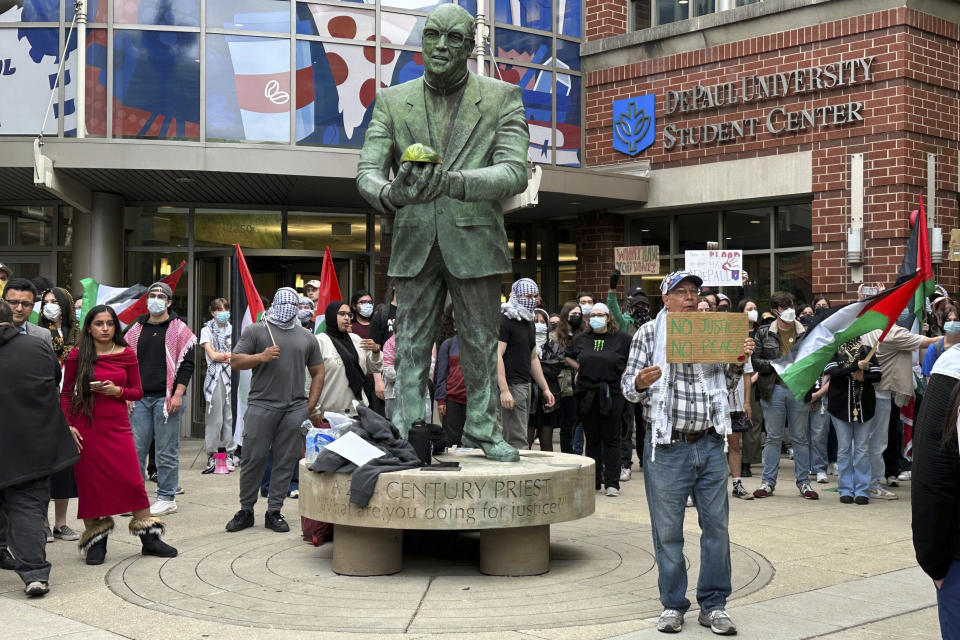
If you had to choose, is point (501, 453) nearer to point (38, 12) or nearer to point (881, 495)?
point (881, 495)

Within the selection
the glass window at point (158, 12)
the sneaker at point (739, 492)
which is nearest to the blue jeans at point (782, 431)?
the sneaker at point (739, 492)

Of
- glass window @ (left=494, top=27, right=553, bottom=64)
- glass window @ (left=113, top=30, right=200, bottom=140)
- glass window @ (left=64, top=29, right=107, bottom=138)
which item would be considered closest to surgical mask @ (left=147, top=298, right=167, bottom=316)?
glass window @ (left=113, top=30, right=200, bottom=140)

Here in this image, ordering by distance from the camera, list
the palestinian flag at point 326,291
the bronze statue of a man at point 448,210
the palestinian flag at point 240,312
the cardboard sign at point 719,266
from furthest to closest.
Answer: the cardboard sign at point 719,266
the palestinian flag at point 326,291
the palestinian flag at point 240,312
the bronze statue of a man at point 448,210

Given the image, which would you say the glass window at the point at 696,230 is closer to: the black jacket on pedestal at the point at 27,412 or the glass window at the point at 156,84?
the glass window at the point at 156,84

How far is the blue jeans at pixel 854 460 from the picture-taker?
10.2 m

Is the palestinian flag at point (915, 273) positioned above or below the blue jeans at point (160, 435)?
above

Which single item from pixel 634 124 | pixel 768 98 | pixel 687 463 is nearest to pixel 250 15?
pixel 634 124

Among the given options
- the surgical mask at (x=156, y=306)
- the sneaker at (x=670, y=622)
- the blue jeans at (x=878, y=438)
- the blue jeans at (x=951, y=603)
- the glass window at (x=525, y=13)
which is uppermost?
the glass window at (x=525, y=13)

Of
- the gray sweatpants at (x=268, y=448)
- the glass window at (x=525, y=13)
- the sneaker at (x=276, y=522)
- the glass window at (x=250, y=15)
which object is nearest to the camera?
the sneaker at (x=276, y=522)

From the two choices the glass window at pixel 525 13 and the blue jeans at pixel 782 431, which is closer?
the blue jeans at pixel 782 431

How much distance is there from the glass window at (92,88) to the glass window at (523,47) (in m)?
6.16

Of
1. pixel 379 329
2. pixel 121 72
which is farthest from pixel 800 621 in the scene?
pixel 121 72

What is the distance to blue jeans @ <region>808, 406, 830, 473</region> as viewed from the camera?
11180mm

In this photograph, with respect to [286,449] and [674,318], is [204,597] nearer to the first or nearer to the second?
[286,449]
